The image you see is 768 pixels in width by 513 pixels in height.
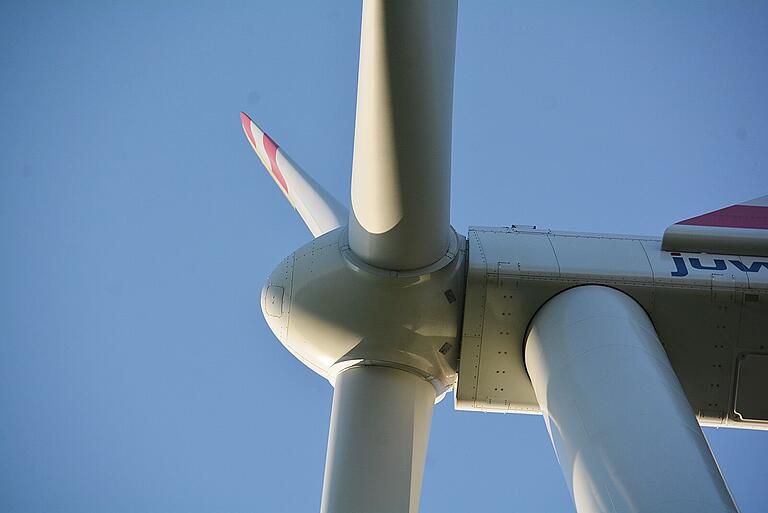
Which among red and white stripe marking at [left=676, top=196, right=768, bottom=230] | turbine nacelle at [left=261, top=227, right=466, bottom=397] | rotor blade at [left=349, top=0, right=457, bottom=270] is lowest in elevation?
turbine nacelle at [left=261, top=227, right=466, bottom=397]

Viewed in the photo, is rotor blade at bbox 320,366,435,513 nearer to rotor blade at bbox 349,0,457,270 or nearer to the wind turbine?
the wind turbine

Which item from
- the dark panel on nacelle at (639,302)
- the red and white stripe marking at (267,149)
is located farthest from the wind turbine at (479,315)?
the red and white stripe marking at (267,149)

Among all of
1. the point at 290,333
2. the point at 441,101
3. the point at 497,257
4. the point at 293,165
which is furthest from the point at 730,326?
the point at 293,165

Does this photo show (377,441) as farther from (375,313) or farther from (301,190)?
→ (301,190)

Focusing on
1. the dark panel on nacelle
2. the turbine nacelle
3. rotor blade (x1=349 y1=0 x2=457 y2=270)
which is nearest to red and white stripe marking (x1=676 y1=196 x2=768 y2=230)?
the dark panel on nacelle

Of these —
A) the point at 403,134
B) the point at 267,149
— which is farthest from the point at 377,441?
the point at 267,149

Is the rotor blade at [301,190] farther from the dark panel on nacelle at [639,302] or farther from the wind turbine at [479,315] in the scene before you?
the dark panel on nacelle at [639,302]
